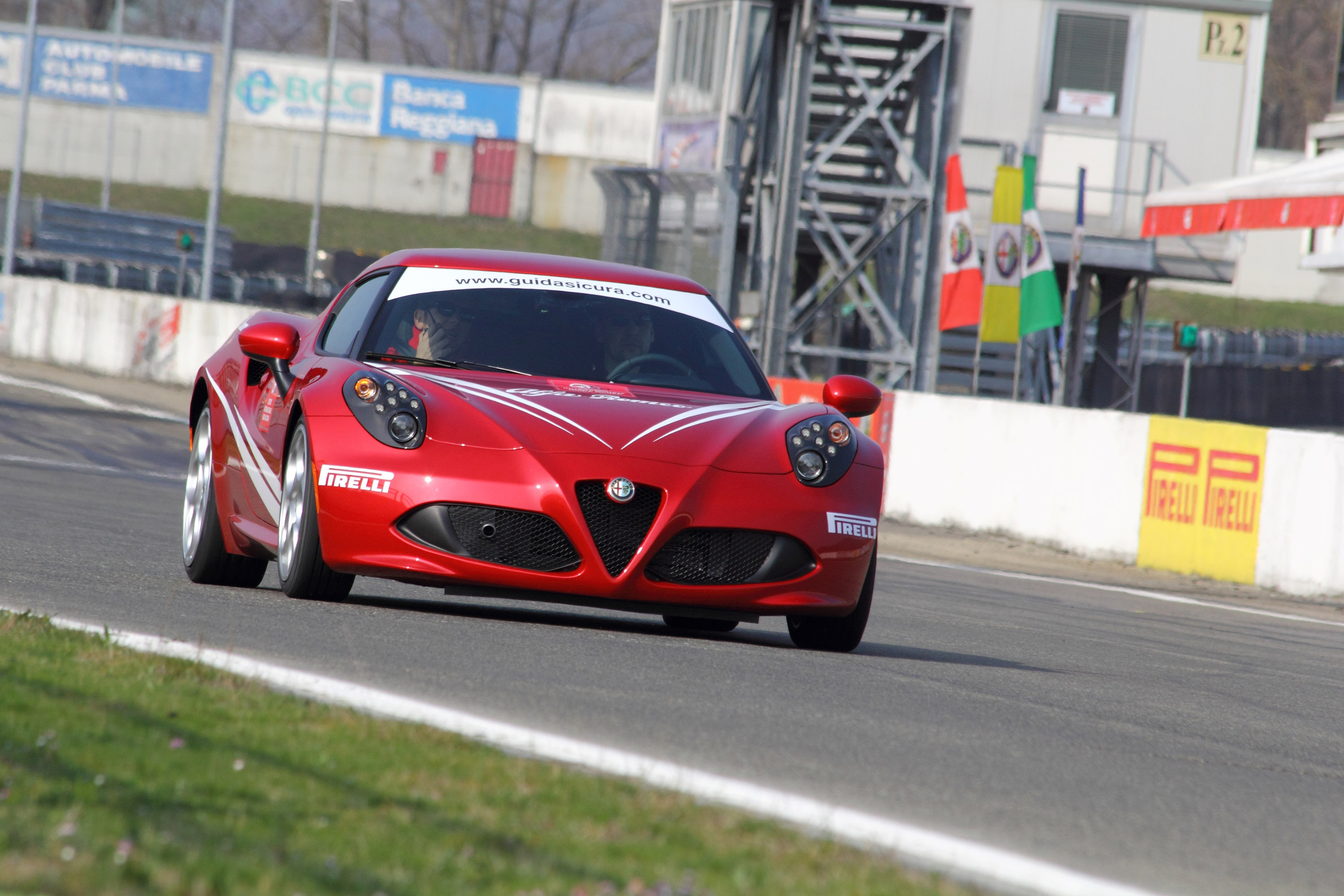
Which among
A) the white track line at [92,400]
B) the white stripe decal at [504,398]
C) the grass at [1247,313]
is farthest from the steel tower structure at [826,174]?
the grass at [1247,313]

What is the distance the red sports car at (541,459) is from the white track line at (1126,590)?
23.7ft

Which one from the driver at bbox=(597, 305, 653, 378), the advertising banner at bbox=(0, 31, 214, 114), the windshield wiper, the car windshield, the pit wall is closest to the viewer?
the windshield wiper

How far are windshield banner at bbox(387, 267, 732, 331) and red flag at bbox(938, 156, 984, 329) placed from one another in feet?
54.1

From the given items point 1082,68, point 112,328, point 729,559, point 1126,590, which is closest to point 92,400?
point 112,328

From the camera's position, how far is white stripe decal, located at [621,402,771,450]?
21.9ft

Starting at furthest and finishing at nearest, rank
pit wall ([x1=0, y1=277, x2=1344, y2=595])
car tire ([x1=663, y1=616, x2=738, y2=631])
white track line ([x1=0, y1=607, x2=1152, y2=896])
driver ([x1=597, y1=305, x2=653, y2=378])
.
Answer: pit wall ([x1=0, y1=277, x2=1344, y2=595]), car tire ([x1=663, y1=616, x2=738, y2=631]), driver ([x1=597, y1=305, x2=653, y2=378]), white track line ([x1=0, y1=607, x2=1152, y2=896])

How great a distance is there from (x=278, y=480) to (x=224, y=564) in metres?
0.91

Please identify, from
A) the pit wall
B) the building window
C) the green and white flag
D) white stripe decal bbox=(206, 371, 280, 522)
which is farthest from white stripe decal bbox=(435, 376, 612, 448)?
the building window

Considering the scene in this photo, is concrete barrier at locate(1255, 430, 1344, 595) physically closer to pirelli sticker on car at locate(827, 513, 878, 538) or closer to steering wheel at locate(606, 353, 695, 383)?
steering wheel at locate(606, 353, 695, 383)

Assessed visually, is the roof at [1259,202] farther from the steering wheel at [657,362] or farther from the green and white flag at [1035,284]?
the steering wheel at [657,362]

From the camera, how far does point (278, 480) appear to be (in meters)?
7.24

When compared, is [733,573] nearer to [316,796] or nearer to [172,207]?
[316,796]

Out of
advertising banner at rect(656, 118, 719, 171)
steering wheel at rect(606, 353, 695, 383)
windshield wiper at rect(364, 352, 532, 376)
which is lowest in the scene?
windshield wiper at rect(364, 352, 532, 376)

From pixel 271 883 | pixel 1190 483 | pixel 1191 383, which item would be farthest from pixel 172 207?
pixel 271 883
